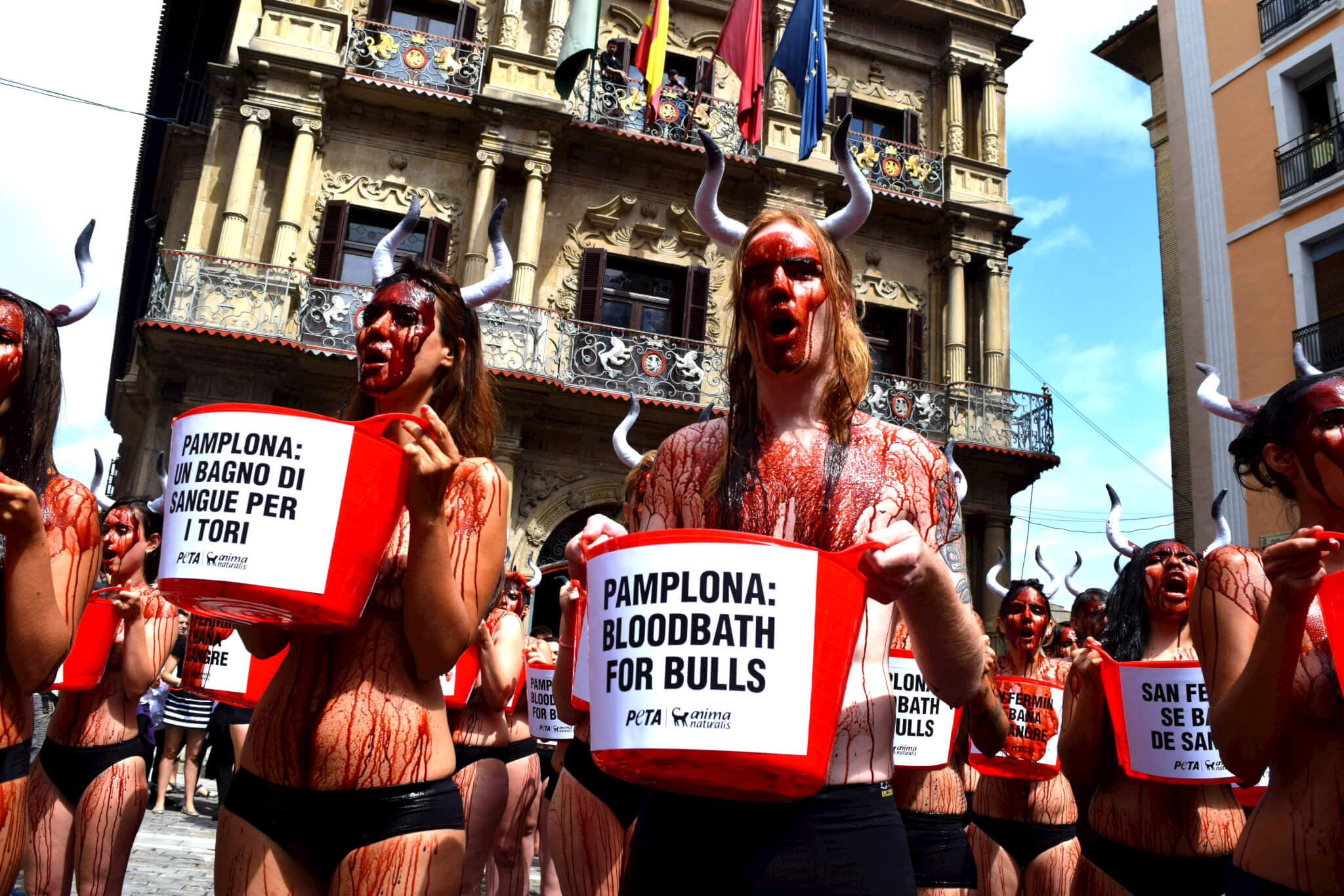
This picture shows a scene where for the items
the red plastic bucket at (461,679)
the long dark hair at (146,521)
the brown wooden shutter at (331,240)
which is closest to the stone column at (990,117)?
the brown wooden shutter at (331,240)

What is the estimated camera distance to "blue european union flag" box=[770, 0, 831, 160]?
15.0 m

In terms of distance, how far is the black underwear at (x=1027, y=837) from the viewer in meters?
4.91

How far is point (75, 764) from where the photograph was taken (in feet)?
13.2

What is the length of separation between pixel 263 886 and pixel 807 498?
1289 mm

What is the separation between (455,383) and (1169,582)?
3013 millimetres

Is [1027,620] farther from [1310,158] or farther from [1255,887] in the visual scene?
[1310,158]

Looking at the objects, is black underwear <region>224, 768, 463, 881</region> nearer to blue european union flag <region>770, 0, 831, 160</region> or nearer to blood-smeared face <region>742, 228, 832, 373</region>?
blood-smeared face <region>742, 228, 832, 373</region>

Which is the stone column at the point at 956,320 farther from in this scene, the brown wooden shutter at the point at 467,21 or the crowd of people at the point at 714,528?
the crowd of people at the point at 714,528

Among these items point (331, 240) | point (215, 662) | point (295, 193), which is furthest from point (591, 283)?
point (215, 662)

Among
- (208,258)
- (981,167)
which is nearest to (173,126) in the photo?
(208,258)

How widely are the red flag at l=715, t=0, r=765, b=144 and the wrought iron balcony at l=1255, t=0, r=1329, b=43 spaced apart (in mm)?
9089

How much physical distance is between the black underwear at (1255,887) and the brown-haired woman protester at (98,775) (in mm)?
3578

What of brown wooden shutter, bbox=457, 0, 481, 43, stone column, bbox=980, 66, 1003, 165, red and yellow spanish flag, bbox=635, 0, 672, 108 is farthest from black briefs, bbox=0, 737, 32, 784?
stone column, bbox=980, 66, 1003, 165

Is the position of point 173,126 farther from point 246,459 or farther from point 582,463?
point 246,459
